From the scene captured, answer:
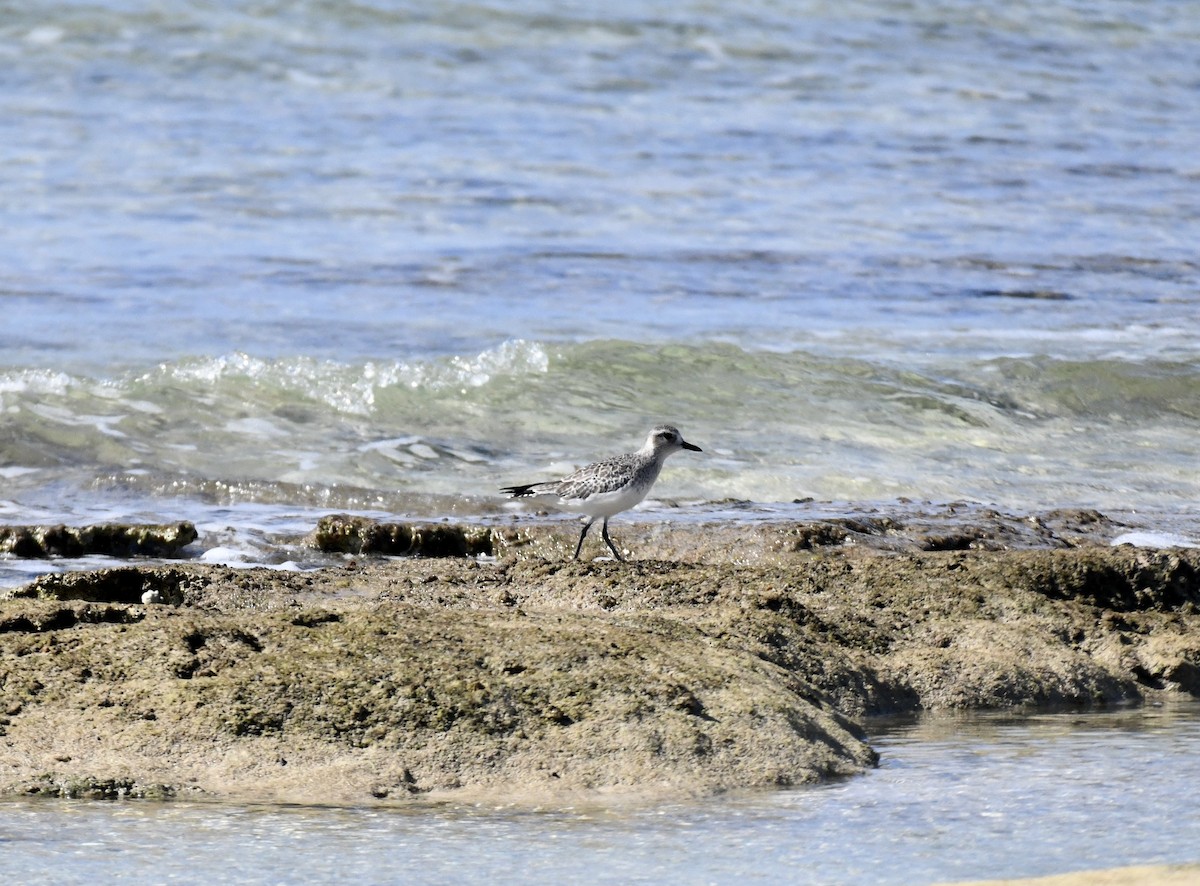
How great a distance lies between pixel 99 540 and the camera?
257 inches

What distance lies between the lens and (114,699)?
13.3 feet

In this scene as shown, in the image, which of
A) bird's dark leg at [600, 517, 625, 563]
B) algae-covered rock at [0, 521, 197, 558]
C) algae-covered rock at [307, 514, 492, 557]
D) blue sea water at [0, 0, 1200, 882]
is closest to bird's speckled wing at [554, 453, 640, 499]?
bird's dark leg at [600, 517, 625, 563]

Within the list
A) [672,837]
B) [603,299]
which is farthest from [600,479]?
[603,299]

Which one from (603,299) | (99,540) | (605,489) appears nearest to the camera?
(605,489)

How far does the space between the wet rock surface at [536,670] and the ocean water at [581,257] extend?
5.92 ft

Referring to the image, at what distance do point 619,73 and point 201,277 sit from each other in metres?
9.21

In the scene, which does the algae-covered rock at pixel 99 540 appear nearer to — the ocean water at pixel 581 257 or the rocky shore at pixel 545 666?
the ocean water at pixel 581 257

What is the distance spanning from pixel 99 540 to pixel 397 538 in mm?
1097

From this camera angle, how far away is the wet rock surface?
3.90 metres

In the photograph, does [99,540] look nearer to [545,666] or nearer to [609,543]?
[609,543]

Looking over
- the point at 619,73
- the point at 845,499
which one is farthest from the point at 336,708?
the point at 619,73

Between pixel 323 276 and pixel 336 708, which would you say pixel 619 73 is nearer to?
pixel 323 276

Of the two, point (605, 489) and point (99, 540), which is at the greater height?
point (605, 489)

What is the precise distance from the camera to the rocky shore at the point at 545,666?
3.90m
